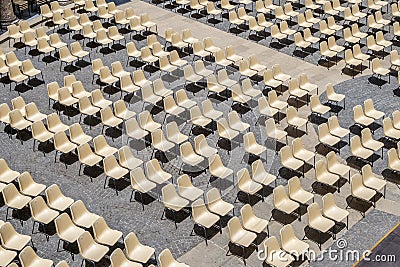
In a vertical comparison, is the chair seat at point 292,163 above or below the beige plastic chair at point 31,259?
below

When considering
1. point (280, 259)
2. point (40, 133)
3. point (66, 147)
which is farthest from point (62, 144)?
point (280, 259)

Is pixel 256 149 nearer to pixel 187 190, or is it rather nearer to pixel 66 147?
pixel 187 190

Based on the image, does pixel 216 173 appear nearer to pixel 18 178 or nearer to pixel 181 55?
pixel 18 178

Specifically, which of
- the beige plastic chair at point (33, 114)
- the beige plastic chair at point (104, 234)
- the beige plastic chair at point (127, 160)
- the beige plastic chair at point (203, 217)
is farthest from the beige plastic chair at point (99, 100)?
the beige plastic chair at point (104, 234)

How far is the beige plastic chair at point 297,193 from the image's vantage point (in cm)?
1591

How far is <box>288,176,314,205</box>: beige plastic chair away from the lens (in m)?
15.9

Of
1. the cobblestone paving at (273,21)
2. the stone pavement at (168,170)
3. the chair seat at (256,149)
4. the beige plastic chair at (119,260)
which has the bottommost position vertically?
the cobblestone paving at (273,21)

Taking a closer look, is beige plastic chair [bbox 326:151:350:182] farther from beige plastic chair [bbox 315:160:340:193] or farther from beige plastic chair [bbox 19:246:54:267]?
beige plastic chair [bbox 19:246:54:267]

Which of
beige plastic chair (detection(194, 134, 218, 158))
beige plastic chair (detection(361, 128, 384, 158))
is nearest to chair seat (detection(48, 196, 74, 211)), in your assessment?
beige plastic chair (detection(194, 134, 218, 158))

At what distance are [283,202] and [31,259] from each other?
5824 millimetres

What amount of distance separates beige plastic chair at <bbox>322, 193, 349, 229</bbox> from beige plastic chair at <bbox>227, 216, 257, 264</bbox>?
1836mm

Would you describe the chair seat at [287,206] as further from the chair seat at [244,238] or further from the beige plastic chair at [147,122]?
the beige plastic chair at [147,122]

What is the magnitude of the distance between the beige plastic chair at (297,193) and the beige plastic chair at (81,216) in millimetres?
4547

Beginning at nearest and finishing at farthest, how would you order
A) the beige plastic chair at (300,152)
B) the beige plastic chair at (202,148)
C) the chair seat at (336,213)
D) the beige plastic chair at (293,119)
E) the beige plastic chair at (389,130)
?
the chair seat at (336,213), the beige plastic chair at (300,152), the beige plastic chair at (202,148), the beige plastic chair at (389,130), the beige plastic chair at (293,119)
